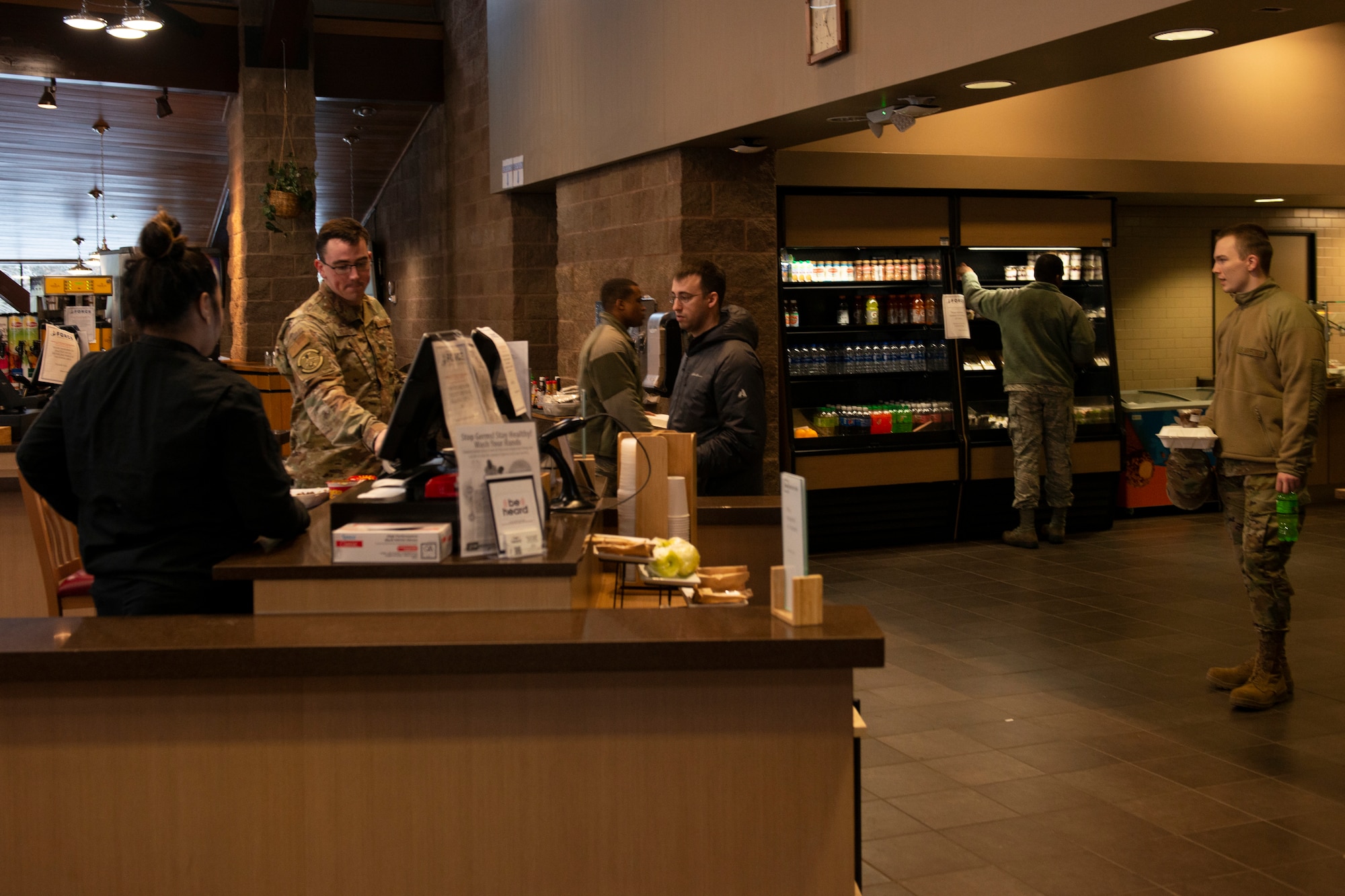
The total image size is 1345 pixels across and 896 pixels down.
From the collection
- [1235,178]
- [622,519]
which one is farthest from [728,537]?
[1235,178]

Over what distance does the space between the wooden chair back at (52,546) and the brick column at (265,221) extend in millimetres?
7227

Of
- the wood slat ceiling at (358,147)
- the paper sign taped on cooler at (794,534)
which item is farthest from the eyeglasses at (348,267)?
the wood slat ceiling at (358,147)

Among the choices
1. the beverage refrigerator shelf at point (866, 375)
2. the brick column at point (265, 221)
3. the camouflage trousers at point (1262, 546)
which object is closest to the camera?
the camouflage trousers at point (1262, 546)

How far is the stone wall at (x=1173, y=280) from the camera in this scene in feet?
32.1

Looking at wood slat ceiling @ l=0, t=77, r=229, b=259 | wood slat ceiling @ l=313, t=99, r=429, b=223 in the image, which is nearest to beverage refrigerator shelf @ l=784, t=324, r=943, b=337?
wood slat ceiling @ l=313, t=99, r=429, b=223

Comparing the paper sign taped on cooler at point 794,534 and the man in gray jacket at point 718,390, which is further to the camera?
the man in gray jacket at point 718,390

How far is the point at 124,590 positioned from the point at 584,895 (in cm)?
109

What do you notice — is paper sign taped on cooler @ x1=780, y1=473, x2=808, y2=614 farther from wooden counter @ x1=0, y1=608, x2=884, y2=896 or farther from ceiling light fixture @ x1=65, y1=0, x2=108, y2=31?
ceiling light fixture @ x1=65, y1=0, x2=108, y2=31

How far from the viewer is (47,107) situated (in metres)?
12.1

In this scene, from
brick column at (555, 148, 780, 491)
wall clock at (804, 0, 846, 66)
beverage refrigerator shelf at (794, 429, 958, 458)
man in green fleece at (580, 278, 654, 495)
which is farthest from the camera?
beverage refrigerator shelf at (794, 429, 958, 458)

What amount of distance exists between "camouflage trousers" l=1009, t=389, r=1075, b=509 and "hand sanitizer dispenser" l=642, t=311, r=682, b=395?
7.38 ft

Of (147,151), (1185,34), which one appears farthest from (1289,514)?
(147,151)

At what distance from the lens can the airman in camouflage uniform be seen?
3656 millimetres

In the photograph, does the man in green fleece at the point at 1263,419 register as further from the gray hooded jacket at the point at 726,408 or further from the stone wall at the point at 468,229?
the stone wall at the point at 468,229
